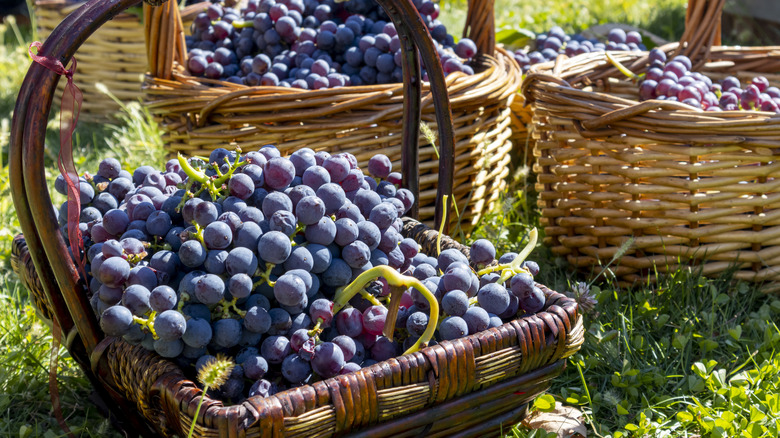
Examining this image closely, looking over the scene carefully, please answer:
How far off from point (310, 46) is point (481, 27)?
1.76 ft

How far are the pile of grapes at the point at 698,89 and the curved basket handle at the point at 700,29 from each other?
0.28ft

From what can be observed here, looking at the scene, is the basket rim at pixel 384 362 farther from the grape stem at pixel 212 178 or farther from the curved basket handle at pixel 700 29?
the curved basket handle at pixel 700 29

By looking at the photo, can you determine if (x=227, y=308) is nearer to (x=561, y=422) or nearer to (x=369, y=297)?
(x=369, y=297)

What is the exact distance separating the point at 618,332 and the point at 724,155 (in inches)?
19.4

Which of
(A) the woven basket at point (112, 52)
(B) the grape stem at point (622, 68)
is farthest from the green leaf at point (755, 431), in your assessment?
(A) the woven basket at point (112, 52)

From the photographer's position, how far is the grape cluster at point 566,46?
251cm

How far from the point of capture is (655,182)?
5.27ft

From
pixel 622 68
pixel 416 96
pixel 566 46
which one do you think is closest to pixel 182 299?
pixel 416 96

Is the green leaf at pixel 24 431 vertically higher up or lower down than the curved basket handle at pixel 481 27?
lower down

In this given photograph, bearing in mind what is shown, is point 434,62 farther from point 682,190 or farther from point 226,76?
point 226,76

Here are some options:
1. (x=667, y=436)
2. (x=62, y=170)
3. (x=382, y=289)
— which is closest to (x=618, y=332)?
(x=667, y=436)

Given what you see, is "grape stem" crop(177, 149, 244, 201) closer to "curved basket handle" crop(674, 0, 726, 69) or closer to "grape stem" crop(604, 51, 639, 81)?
"grape stem" crop(604, 51, 639, 81)

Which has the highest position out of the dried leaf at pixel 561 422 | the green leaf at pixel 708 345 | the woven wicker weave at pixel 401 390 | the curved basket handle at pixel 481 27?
the curved basket handle at pixel 481 27

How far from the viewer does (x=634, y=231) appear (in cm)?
167
